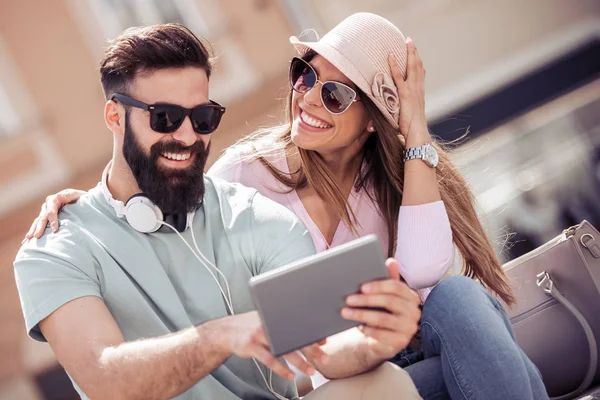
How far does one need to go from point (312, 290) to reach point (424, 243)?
1010mm

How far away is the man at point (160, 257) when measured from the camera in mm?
1816

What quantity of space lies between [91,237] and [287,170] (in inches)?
34.8

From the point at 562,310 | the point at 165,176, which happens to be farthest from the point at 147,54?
the point at 562,310

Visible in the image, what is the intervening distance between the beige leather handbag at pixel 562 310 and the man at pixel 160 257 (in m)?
0.97

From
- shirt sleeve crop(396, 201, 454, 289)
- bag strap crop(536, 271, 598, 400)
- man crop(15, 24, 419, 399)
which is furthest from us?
bag strap crop(536, 271, 598, 400)

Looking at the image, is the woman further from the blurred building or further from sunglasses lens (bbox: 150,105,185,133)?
the blurred building

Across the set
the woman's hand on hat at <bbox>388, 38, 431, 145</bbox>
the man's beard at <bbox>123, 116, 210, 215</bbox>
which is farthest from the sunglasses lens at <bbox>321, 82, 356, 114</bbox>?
the man's beard at <bbox>123, 116, 210, 215</bbox>

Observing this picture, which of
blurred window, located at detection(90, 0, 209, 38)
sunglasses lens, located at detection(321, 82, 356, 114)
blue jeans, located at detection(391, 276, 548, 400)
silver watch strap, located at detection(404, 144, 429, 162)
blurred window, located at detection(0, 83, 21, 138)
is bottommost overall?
blue jeans, located at detection(391, 276, 548, 400)

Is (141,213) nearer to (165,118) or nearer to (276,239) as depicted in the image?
(165,118)

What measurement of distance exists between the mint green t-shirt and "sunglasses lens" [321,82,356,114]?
1.54 feet

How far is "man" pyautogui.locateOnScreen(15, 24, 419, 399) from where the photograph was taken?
5.96 ft

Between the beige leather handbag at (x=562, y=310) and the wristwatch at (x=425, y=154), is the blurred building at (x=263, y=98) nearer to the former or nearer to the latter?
the beige leather handbag at (x=562, y=310)

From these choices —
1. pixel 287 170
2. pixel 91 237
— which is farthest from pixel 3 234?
pixel 91 237

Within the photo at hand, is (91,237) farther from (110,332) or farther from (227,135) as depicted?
(227,135)
